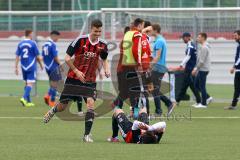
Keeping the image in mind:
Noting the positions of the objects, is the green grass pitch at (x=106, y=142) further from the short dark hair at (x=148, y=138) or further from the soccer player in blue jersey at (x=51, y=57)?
the soccer player in blue jersey at (x=51, y=57)

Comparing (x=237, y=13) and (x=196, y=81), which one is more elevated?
(x=237, y=13)

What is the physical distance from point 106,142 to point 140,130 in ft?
2.44

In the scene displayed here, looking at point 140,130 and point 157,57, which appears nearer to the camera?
point 140,130

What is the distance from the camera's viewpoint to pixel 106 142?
15727mm

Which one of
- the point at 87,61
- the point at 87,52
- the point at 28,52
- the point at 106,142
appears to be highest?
the point at 87,52

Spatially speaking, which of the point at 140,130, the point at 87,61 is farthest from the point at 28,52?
the point at 140,130

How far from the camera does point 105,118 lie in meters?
22.4

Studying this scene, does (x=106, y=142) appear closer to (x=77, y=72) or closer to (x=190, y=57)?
(x=77, y=72)

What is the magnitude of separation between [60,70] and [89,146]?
1051cm

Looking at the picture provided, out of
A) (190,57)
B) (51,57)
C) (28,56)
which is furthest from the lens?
(28,56)

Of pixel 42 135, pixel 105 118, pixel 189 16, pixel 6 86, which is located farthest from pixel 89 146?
pixel 6 86

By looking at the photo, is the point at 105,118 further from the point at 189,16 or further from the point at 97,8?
the point at 97,8

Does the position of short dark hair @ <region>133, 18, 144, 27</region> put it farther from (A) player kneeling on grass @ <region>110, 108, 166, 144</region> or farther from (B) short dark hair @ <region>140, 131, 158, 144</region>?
(B) short dark hair @ <region>140, 131, 158, 144</region>

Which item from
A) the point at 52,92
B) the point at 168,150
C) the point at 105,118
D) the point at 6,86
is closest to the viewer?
the point at 168,150
